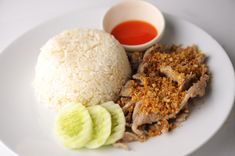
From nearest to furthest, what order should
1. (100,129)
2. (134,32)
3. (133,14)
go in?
(100,129) → (134,32) → (133,14)

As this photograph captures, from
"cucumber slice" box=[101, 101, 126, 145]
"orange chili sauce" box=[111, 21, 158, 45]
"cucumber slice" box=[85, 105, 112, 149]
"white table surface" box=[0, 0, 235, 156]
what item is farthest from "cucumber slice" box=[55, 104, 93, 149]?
"white table surface" box=[0, 0, 235, 156]

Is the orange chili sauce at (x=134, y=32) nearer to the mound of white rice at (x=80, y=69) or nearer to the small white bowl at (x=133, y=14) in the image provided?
the small white bowl at (x=133, y=14)

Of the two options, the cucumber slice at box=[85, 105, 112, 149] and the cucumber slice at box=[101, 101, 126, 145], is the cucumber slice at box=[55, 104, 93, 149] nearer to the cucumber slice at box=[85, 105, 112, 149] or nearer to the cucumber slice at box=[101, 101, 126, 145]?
the cucumber slice at box=[85, 105, 112, 149]

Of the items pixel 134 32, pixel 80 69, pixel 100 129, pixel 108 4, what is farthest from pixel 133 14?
pixel 100 129

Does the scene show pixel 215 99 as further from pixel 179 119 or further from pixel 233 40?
pixel 233 40

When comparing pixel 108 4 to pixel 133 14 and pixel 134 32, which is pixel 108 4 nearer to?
pixel 133 14

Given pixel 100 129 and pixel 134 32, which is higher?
pixel 134 32
